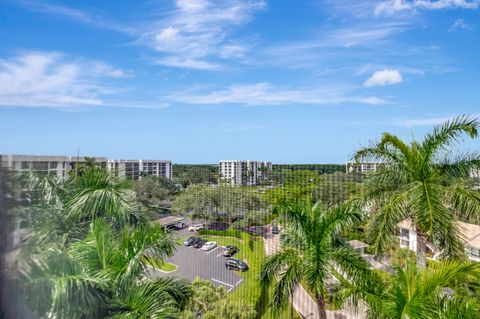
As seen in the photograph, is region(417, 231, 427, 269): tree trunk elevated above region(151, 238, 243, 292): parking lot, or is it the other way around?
region(417, 231, 427, 269): tree trunk

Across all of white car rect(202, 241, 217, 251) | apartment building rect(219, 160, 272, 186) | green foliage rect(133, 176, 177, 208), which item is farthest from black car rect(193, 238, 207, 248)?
apartment building rect(219, 160, 272, 186)

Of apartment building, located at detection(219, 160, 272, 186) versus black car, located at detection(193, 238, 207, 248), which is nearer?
apartment building, located at detection(219, 160, 272, 186)

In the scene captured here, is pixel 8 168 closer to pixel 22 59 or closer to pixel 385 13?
pixel 22 59

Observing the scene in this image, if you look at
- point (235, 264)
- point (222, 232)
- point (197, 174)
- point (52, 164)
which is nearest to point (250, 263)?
point (235, 264)

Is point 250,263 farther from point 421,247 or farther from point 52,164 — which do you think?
point 52,164

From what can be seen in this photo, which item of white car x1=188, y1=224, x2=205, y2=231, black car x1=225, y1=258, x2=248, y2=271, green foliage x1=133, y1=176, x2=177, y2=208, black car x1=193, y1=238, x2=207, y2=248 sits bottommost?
black car x1=225, y1=258, x2=248, y2=271

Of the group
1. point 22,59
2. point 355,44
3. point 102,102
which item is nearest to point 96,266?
point 22,59

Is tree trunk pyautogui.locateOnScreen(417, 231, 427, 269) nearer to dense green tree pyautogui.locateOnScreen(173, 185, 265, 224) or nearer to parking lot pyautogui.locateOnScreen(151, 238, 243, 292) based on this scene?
dense green tree pyautogui.locateOnScreen(173, 185, 265, 224)
